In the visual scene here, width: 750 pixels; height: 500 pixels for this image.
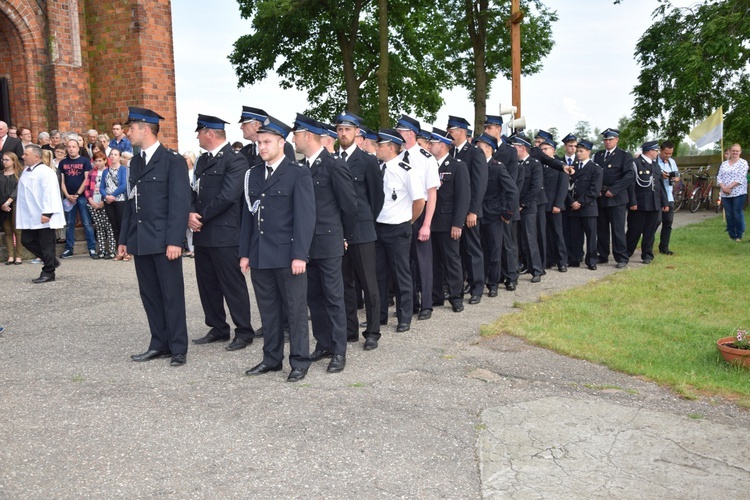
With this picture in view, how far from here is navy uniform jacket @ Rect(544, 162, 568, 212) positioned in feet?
39.5

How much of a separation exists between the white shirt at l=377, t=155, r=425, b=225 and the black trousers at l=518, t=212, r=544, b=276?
3.69 m

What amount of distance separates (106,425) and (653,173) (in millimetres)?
10263

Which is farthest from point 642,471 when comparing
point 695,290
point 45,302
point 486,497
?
point 45,302

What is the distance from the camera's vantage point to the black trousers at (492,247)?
9.92 meters

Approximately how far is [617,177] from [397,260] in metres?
6.22

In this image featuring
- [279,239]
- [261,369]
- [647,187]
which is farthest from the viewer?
[647,187]

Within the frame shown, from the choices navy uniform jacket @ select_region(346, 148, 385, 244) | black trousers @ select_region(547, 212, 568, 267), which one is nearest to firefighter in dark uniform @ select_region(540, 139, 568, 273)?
black trousers @ select_region(547, 212, 568, 267)

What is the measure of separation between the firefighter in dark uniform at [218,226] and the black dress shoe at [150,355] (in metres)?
0.59

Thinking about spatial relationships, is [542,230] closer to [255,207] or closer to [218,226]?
[218,226]

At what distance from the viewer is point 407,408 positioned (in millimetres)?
5258

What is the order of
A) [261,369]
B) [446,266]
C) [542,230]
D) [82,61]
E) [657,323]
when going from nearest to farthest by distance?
[261,369] < [657,323] < [446,266] < [542,230] < [82,61]

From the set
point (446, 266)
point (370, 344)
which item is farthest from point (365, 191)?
point (446, 266)

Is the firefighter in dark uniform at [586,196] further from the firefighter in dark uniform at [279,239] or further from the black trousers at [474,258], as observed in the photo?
the firefighter in dark uniform at [279,239]

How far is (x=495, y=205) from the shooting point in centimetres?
995
